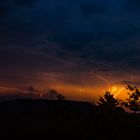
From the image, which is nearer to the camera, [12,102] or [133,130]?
[133,130]

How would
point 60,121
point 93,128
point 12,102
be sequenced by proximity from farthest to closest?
point 12,102 < point 60,121 < point 93,128

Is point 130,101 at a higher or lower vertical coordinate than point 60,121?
higher

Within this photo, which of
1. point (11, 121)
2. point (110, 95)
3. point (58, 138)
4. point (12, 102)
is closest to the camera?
point (58, 138)

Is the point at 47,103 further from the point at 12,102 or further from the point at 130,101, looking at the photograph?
the point at 130,101

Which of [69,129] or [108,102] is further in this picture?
[108,102]

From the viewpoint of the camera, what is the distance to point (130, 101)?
181 ft

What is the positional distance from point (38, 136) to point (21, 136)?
1501mm

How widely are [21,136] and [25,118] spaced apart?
30.5 feet

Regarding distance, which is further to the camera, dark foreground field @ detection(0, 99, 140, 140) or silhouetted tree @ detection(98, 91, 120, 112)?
silhouetted tree @ detection(98, 91, 120, 112)

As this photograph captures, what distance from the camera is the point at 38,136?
88.9 ft

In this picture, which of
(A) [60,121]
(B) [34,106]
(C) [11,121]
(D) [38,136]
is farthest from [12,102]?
(D) [38,136]

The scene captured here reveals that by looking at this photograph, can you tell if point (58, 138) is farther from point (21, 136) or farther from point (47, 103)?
point (47, 103)

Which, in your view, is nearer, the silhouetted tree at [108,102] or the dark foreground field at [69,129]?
the dark foreground field at [69,129]

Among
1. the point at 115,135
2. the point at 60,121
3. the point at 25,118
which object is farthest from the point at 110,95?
the point at 115,135
